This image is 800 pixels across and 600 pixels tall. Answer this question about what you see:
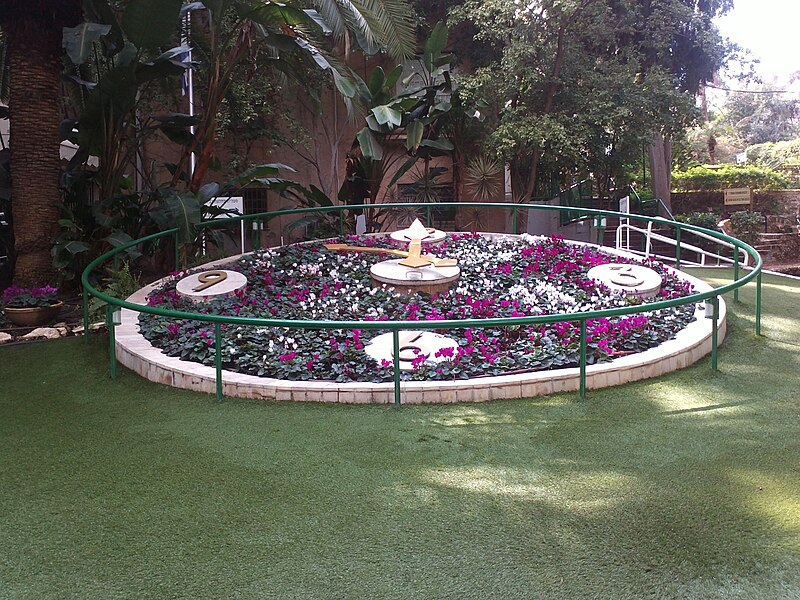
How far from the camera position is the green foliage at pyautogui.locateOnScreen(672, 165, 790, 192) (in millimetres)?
24312

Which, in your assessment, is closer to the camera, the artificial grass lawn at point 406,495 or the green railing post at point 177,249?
the artificial grass lawn at point 406,495

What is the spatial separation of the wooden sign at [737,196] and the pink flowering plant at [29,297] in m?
19.5

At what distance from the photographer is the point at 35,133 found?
10.7 m

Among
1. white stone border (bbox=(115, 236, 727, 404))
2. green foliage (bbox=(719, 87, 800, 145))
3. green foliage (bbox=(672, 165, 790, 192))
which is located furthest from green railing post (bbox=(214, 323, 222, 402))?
green foliage (bbox=(719, 87, 800, 145))

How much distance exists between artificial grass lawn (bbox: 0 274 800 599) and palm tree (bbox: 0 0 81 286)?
4.43 m

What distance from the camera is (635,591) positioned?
3.49 meters

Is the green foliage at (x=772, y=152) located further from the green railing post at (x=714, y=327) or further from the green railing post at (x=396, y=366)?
the green railing post at (x=396, y=366)

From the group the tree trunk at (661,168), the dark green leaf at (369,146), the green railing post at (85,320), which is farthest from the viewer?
the tree trunk at (661,168)

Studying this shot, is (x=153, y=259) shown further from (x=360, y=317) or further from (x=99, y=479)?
(x=99, y=479)

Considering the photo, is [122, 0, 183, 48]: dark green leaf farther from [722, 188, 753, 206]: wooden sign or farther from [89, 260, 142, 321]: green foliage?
[722, 188, 753, 206]: wooden sign

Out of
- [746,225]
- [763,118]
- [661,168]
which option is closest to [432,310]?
[661,168]

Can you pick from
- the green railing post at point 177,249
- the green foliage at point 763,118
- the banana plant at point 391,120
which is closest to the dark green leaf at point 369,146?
the banana plant at point 391,120

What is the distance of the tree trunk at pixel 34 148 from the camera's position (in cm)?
1055

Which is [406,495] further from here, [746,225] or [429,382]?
[746,225]
